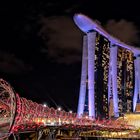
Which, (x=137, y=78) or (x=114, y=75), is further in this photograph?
(x=137, y=78)

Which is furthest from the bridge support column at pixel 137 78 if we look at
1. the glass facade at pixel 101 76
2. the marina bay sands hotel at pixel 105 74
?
the glass facade at pixel 101 76

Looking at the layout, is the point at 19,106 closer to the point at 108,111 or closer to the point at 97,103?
the point at 97,103

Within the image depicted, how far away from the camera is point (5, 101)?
Result: 35750mm

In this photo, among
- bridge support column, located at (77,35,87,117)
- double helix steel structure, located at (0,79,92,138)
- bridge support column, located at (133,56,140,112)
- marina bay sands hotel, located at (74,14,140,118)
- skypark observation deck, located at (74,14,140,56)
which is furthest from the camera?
bridge support column, located at (133,56,140,112)

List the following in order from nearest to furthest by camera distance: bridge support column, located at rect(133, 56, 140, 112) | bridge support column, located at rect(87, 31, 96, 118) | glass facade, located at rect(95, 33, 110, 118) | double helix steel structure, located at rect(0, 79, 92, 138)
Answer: double helix steel structure, located at rect(0, 79, 92, 138) < bridge support column, located at rect(87, 31, 96, 118) < glass facade, located at rect(95, 33, 110, 118) < bridge support column, located at rect(133, 56, 140, 112)

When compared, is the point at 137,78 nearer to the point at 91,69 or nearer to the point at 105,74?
the point at 105,74

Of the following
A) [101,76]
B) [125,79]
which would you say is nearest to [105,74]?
[101,76]

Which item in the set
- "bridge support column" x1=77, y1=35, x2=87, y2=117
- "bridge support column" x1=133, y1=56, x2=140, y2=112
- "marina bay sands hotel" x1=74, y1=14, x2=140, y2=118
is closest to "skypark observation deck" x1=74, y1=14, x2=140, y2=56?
"marina bay sands hotel" x1=74, y1=14, x2=140, y2=118

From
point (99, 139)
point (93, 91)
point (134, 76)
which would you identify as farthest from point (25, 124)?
point (134, 76)

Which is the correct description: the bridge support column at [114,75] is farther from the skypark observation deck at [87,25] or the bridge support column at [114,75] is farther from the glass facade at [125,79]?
the skypark observation deck at [87,25]

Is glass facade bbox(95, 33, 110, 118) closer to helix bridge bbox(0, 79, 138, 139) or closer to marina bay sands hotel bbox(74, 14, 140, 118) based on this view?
marina bay sands hotel bbox(74, 14, 140, 118)

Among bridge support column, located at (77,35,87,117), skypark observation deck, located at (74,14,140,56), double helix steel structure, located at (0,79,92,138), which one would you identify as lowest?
double helix steel structure, located at (0,79,92,138)

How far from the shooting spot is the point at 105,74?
341 feet

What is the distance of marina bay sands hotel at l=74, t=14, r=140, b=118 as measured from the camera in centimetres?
9488
